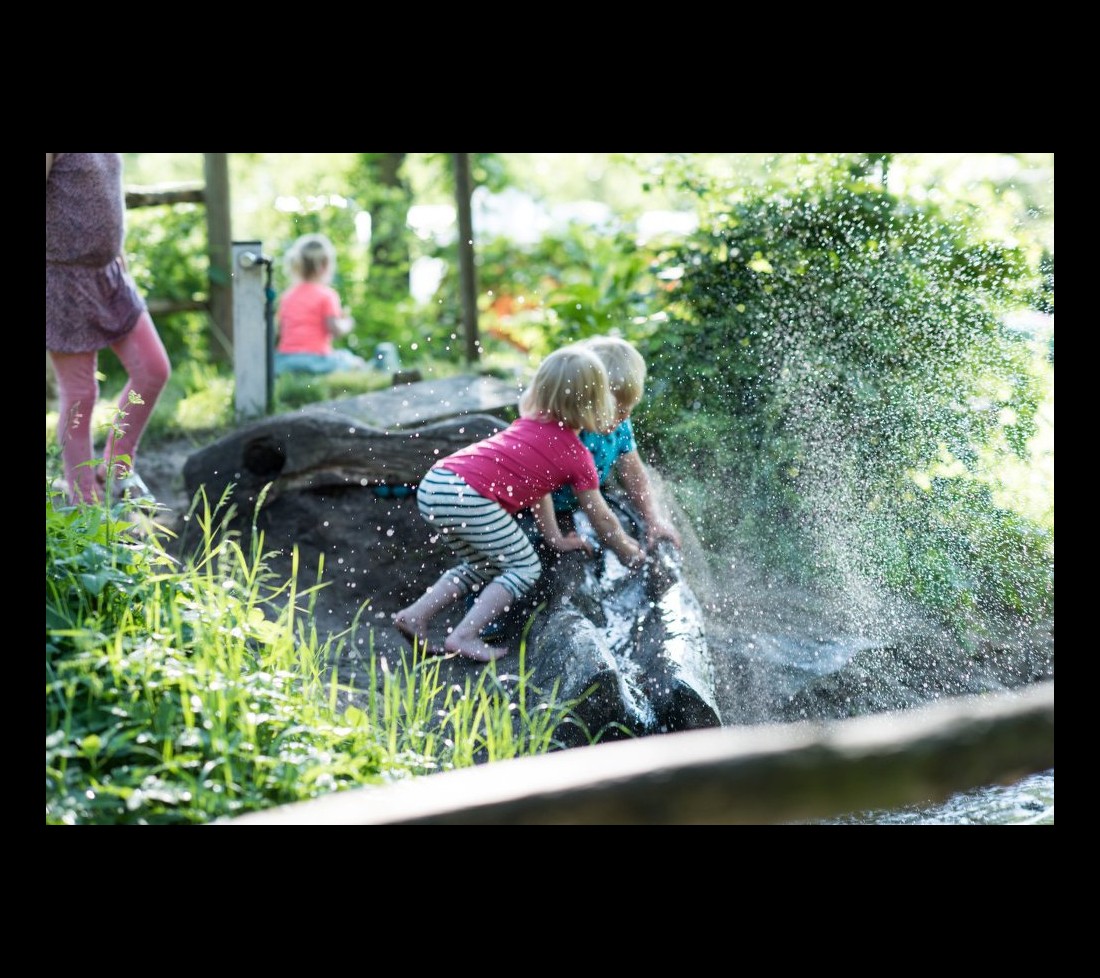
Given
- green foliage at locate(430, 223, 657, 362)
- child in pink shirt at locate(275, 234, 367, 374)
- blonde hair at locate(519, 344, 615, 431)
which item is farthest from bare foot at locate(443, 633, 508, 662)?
child in pink shirt at locate(275, 234, 367, 374)

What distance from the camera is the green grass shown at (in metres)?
2.64

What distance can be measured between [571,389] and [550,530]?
493 mm

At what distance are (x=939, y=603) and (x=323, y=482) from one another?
2.48m

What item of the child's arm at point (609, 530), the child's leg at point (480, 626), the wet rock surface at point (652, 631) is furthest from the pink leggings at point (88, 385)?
the child's arm at point (609, 530)

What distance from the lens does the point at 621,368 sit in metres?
4.32

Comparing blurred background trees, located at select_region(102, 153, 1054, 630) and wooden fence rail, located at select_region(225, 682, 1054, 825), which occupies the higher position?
blurred background trees, located at select_region(102, 153, 1054, 630)

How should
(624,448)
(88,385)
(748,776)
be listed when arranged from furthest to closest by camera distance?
(88,385), (624,448), (748,776)

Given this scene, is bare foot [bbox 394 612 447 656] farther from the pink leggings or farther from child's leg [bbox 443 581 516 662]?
the pink leggings

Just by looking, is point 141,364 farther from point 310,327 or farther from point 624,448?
point 310,327

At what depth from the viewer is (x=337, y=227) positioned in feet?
32.0

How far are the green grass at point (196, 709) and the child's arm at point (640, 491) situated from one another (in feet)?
2.70

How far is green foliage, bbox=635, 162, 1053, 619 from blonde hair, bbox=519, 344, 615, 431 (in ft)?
2.66

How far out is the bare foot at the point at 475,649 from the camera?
3840 mm

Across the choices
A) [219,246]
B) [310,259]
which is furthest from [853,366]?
[219,246]
